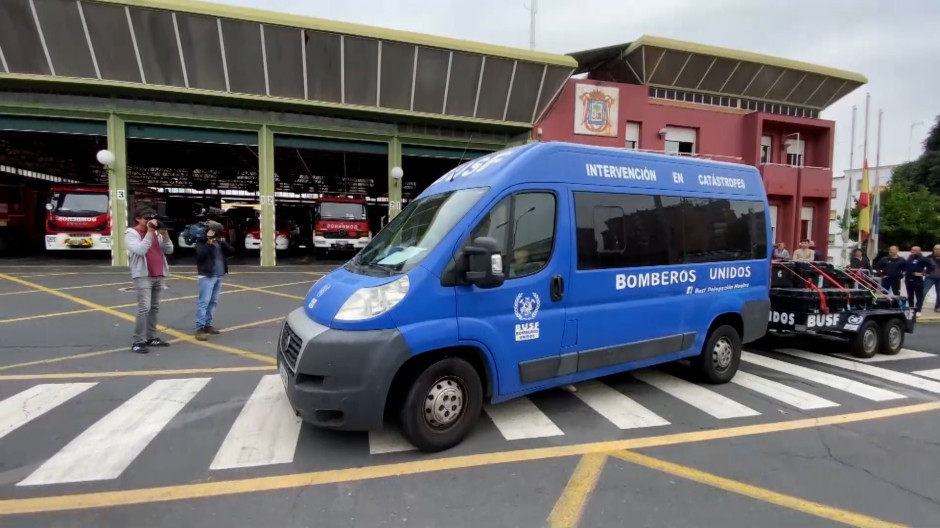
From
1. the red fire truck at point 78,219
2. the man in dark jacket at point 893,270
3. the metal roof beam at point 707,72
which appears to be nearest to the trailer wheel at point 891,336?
the man in dark jacket at point 893,270

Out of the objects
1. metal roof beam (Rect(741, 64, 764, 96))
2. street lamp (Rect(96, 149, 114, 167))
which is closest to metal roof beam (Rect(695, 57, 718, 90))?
metal roof beam (Rect(741, 64, 764, 96))

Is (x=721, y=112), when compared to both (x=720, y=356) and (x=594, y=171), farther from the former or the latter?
(x=594, y=171)

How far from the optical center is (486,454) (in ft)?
12.8

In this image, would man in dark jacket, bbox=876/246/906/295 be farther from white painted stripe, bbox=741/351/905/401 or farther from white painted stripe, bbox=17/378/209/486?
white painted stripe, bbox=17/378/209/486

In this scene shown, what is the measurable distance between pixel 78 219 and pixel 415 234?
55.7ft

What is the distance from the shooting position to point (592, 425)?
4520 mm

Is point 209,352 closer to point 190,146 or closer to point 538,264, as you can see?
point 538,264

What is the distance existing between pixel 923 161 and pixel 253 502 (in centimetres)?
6785

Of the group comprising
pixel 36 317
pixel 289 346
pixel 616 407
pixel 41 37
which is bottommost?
pixel 616 407

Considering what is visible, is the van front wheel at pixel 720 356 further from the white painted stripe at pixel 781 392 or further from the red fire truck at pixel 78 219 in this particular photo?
the red fire truck at pixel 78 219

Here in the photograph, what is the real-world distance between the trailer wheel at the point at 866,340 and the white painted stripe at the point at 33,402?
33.8 ft

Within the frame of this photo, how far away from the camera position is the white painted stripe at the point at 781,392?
527 centimetres

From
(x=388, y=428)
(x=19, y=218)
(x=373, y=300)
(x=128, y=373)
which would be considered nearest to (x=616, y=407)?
(x=388, y=428)

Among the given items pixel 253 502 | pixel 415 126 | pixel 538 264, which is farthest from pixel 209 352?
pixel 415 126
